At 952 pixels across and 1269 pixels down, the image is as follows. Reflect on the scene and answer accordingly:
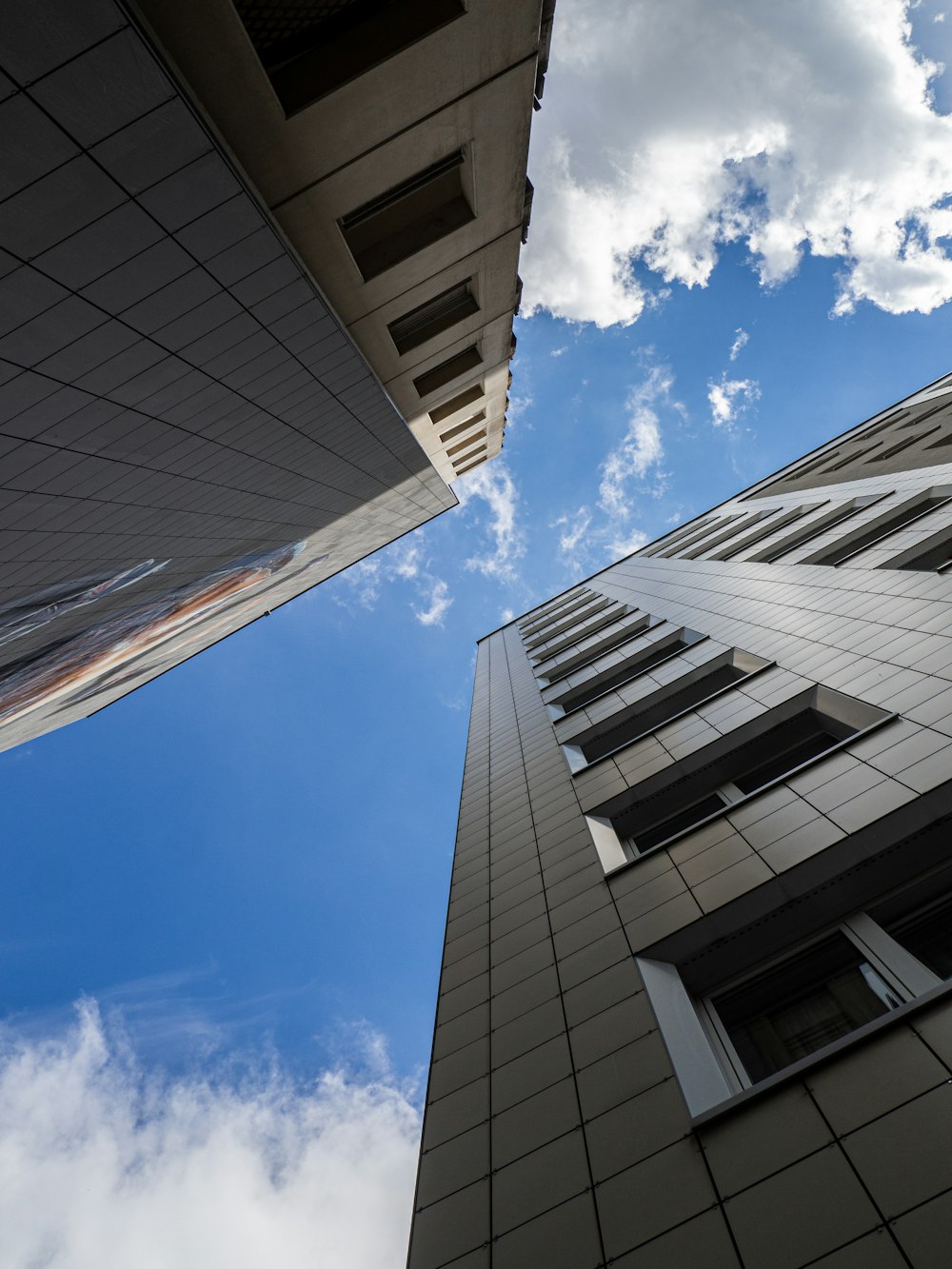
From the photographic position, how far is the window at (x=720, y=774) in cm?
1030

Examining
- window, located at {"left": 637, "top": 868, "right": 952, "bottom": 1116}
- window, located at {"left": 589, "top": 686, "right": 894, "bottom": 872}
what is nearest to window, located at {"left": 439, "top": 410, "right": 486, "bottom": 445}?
window, located at {"left": 589, "top": 686, "right": 894, "bottom": 872}

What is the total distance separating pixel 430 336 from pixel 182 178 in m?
7.94

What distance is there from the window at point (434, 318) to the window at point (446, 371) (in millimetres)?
1939

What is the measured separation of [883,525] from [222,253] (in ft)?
55.8

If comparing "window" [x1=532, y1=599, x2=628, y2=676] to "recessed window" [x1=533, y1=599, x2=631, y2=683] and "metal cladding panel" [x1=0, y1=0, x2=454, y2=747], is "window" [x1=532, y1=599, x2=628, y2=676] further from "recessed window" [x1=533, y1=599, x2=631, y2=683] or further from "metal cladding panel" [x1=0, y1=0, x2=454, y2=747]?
"metal cladding panel" [x1=0, y1=0, x2=454, y2=747]

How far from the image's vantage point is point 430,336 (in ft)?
44.7

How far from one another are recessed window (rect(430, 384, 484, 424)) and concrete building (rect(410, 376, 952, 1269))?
32.8 ft

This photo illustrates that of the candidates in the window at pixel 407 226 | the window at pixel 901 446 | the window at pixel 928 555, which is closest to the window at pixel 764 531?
the window at pixel 901 446

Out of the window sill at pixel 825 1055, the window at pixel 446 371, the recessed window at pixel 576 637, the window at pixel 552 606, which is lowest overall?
the window at pixel 552 606

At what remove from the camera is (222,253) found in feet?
23.8

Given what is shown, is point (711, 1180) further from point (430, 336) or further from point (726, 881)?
point (430, 336)

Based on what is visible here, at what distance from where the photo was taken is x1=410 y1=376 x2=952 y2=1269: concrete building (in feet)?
14.0

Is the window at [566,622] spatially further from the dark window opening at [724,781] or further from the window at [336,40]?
the window at [336,40]

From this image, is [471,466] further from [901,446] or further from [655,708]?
[901,446]
